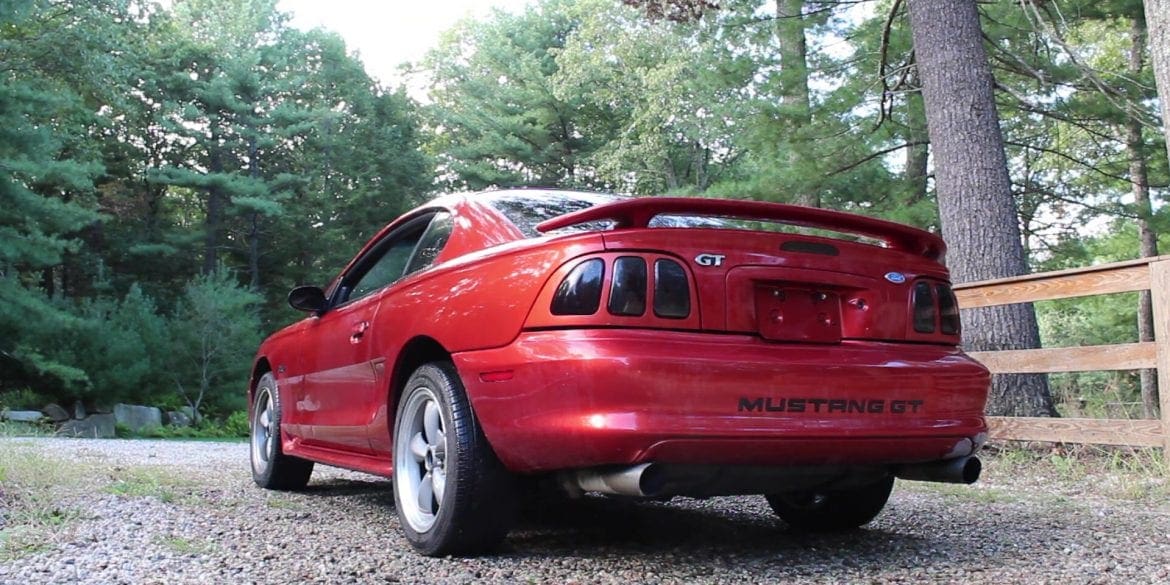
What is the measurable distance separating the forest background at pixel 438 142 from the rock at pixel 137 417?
282mm

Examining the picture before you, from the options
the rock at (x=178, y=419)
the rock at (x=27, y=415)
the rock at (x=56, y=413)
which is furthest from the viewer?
the rock at (x=178, y=419)

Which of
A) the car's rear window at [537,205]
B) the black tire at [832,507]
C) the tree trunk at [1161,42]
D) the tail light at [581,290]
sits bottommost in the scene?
the black tire at [832,507]

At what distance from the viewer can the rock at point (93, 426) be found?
1866 centimetres

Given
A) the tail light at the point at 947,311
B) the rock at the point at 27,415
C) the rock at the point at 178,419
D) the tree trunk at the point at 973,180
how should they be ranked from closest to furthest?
the tail light at the point at 947,311 → the tree trunk at the point at 973,180 → the rock at the point at 27,415 → the rock at the point at 178,419

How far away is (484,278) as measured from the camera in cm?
332

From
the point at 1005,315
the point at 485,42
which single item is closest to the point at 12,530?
the point at 1005,315

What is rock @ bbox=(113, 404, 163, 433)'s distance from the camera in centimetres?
1989

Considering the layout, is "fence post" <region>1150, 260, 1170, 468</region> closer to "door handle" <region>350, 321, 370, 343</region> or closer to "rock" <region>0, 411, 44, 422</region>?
"door handle" <region>350, 321, 370, 343</region>

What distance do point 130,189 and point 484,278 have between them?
89.9ft

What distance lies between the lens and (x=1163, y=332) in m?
5.28

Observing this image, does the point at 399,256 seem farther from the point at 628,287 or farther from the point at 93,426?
the point at 93,426

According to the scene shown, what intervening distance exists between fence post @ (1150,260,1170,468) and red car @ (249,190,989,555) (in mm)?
2434

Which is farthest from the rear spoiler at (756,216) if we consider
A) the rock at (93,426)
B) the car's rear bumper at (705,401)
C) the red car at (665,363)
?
the rock at (93,426)

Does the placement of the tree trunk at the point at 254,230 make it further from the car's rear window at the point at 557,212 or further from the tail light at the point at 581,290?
the tail light at the point at 581,290
